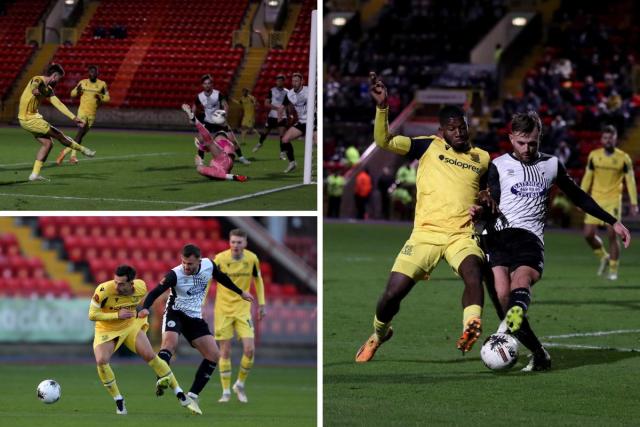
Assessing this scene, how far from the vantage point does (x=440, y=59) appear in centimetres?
4250

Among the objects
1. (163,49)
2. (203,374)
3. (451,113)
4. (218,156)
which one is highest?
(451,113)

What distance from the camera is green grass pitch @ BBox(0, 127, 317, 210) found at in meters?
15.6

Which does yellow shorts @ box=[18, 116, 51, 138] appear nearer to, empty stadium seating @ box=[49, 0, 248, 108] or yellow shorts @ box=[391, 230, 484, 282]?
empty stadium seating @ box=[49, 0, 248, 108]

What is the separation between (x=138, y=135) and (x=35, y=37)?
7769mm

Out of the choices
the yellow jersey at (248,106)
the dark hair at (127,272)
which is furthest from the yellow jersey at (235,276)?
the yellow jersey at (248,106)

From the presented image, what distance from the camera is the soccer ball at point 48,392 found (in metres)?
10.5

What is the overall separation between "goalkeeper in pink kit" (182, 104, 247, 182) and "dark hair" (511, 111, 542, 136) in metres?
8.45

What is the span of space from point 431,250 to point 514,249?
840mm

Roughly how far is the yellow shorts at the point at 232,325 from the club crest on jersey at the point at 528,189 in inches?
154

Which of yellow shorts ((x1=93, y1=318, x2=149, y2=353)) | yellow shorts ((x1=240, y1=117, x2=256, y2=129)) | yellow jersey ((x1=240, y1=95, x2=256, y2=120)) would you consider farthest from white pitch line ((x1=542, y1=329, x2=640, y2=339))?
yellow jersey ((x1=240, y1=95, x2=256, y2=120))

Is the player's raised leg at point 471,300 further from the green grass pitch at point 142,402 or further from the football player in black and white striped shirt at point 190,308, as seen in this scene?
the football player in black and white striped shirt at point 190,308

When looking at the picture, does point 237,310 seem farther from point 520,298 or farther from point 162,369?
point 520,298

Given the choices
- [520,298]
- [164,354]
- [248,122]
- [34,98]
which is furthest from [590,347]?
[248,122]

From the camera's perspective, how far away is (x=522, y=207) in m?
9.39
